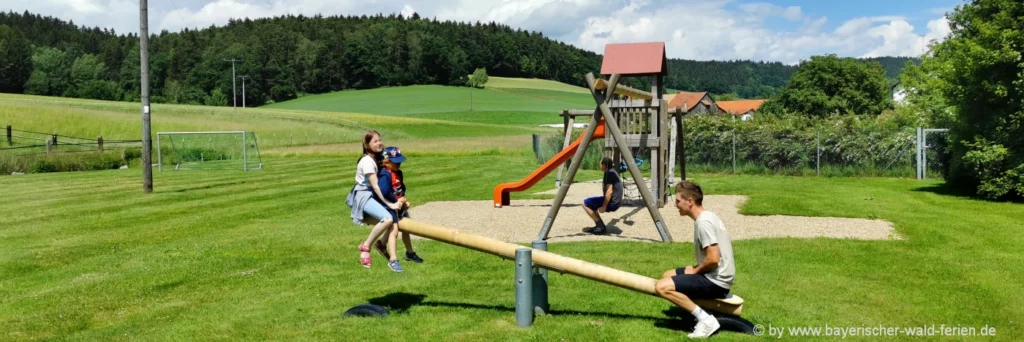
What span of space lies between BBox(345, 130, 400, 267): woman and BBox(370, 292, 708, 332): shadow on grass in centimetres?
78

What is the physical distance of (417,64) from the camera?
12375cm

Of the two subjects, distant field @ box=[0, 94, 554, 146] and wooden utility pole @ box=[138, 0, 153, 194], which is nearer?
wooden utility pole @ box=[138, 0, 153, 194]

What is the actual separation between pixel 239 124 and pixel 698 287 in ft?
200

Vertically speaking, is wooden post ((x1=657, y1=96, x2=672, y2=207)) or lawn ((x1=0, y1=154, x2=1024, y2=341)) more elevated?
wooden post ((x1=657, y1=96, x2=672, y2=207))

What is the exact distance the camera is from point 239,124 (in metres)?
63.7

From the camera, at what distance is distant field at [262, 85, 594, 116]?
9806 cm

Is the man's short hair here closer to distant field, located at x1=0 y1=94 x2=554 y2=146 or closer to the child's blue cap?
the child's blue cap

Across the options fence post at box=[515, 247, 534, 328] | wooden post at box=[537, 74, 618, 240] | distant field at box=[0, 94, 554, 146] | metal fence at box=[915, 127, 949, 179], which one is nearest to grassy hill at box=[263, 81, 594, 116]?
distant field at box=[0, 94, 554, 146]

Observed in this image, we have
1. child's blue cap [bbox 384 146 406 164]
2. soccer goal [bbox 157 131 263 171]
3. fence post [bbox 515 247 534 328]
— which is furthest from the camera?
soccer goal [bbox 157 131 263 171]

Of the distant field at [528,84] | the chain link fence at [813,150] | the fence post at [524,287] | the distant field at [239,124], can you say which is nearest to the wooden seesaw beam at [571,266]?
the fence post at [524,287]

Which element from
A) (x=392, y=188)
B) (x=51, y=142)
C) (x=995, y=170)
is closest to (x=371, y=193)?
(x=392, y=188)

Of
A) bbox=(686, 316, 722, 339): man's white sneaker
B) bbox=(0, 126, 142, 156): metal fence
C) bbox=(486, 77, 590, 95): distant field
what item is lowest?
bbox=(686, 316, 722, 339): man's white sneaker

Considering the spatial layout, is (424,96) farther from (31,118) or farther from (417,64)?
(31,118)

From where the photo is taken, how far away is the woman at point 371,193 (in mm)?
7848
